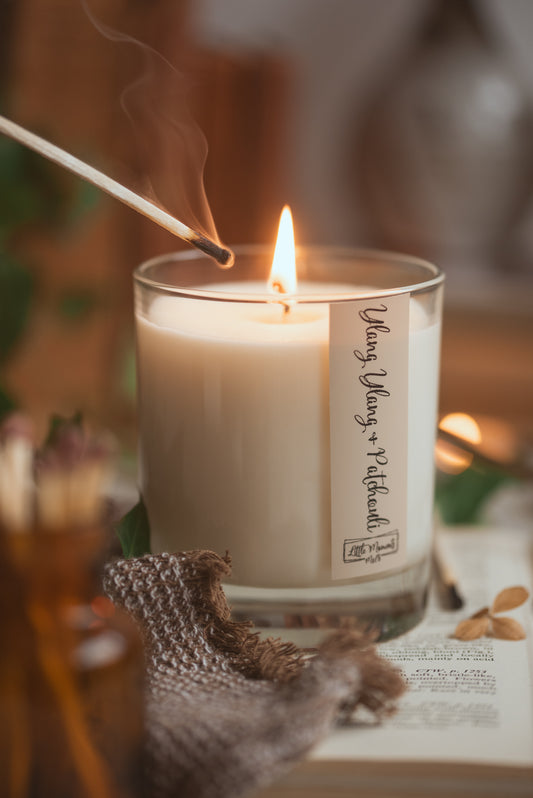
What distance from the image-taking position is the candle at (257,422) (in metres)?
0.49

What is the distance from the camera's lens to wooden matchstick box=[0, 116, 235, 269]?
46 centimetres

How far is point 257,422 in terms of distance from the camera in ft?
1.61

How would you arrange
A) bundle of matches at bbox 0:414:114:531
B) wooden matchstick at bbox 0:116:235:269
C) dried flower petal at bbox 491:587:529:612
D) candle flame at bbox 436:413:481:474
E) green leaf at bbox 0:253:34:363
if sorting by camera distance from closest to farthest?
bundle of matches at bbox 0:414:114:531 < wooden matchstick at bbox 0:116:235:269 < dried flower petal at bbox 491:587:529:612 < candle flame at bbox 436:413:481:474 < green leaf at bbox 0:253:34:363

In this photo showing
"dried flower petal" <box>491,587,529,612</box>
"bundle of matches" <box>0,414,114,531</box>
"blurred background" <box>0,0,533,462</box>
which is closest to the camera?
"bundle of matches" <box>0,414,114,531</box>

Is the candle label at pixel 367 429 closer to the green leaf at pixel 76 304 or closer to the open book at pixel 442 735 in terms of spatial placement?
the open book at pixel 442 735

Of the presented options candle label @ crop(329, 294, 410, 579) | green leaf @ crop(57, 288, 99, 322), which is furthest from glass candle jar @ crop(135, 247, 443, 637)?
green leaf @ crop(57, 288, 99, 322)

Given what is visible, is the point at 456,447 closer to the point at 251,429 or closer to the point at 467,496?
the point at 467,496

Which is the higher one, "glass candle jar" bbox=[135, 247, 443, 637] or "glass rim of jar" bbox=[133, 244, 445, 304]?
"glass rim of jar" bbox=[133, 244, 445, 304]

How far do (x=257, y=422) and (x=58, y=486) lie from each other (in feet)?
0.55

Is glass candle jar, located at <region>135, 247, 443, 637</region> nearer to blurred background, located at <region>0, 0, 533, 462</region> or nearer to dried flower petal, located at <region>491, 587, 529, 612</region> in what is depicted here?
dried flower petal, located at <region>491, 587, 529, 612</region>

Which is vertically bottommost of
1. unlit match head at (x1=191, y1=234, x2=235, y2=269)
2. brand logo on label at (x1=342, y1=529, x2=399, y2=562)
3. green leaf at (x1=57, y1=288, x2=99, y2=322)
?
brand logo on label at (x1=342, y1=529, x2=399, y2=562)

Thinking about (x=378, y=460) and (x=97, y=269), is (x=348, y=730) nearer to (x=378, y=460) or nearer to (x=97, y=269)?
(x=378, y=460)

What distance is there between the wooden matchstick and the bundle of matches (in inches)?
7.2

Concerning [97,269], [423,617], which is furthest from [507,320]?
[423,617]
